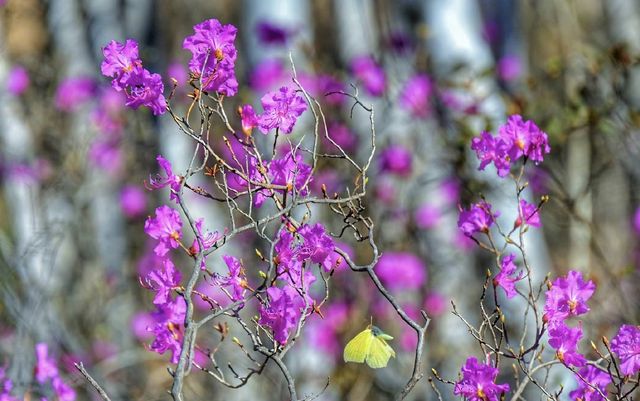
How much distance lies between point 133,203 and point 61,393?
5090 millimetres

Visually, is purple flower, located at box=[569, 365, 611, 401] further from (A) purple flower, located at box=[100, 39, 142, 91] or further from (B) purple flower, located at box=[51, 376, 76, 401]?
(B) purple flower, located at box=[51, 376, 76, 401]

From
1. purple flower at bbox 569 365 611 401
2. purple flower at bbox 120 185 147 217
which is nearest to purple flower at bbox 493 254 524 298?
purple flower at bbox 569 365 611 401

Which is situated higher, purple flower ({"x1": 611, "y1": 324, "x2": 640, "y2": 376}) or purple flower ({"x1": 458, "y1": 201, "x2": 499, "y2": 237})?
purple flower ({"x1": 458, "y1": 201, "x2": 499, "y2": 237})

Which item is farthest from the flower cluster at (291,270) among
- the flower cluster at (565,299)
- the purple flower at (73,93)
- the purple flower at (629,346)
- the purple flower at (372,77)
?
the purple flower at (73,93)

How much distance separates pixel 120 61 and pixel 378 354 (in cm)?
74

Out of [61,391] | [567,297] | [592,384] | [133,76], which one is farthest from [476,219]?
[61,391]

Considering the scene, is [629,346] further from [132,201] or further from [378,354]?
[132,201]

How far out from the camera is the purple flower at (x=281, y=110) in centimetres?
196

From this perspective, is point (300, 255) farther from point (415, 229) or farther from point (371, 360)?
point (415, 229)

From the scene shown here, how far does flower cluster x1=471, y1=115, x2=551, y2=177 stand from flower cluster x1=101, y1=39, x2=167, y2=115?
0.71 metres

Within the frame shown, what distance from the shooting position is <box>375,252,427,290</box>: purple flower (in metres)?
Result: 5.12

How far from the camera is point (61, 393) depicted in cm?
232

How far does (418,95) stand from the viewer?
4551 mm

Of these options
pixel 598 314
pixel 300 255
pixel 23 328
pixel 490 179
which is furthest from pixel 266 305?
pixel 598 314
